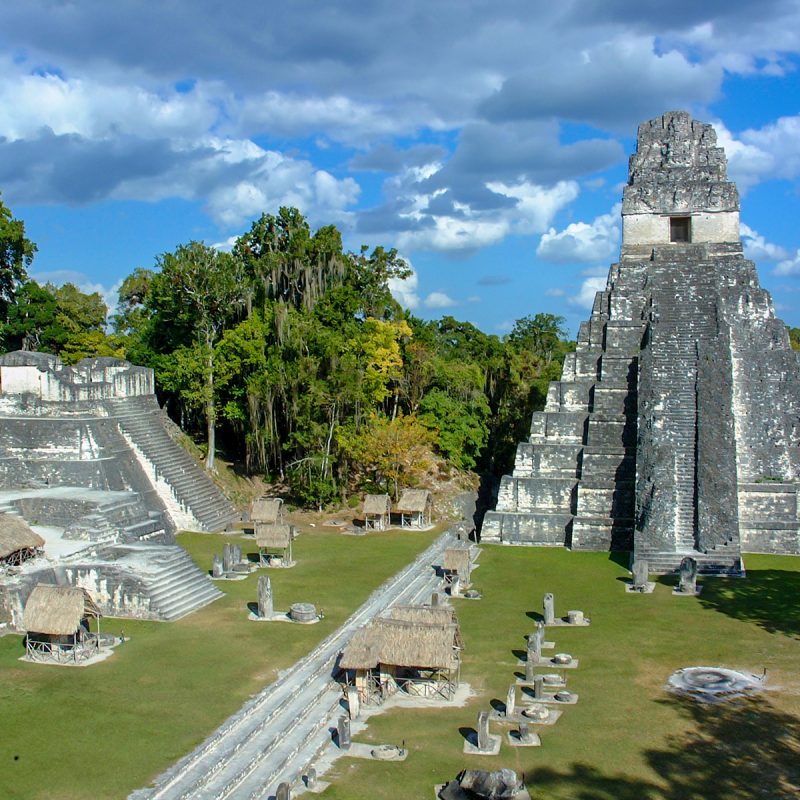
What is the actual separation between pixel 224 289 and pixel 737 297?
737 inches

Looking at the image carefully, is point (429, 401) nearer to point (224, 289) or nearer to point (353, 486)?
point (353, 486)

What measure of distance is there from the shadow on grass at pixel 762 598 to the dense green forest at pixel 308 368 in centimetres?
1221

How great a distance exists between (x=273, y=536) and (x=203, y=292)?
12.6 m

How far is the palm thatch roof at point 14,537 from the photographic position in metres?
19.6

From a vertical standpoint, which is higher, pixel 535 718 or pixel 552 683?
pixel 552 683

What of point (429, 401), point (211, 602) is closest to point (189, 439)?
point (429, 401)

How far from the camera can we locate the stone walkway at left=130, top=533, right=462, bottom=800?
38.8 ft

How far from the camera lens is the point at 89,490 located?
83.3ft

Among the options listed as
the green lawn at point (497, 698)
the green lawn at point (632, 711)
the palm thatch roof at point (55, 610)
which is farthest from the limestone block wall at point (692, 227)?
the palm thatch roof at point (55, 610)

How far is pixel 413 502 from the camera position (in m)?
29.4

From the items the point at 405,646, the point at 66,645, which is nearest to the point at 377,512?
the point at 66,645

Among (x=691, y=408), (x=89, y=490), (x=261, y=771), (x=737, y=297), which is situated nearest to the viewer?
(x=261, y=771)

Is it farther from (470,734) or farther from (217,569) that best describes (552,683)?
(217,569)

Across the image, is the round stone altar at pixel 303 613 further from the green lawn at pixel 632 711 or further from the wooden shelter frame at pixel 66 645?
the wooden shelter frame at pixel 66 645
